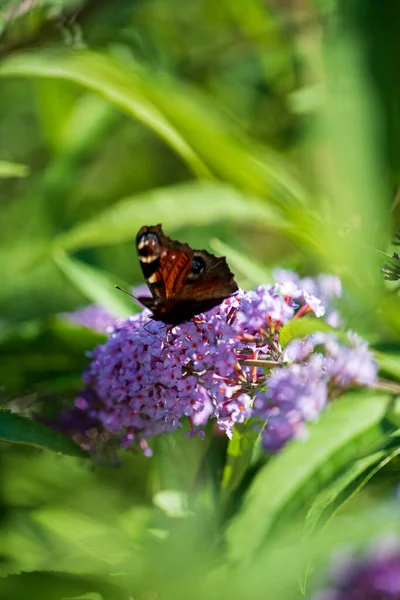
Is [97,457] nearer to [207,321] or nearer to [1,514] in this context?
[1,514]

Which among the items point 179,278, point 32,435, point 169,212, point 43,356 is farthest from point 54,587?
point 169,212

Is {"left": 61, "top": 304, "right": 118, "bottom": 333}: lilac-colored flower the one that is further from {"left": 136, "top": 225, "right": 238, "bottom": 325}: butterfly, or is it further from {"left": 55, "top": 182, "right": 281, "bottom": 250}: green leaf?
{"left": 136, "top": 225, "right": 238, "bottom": 325}: butterfly

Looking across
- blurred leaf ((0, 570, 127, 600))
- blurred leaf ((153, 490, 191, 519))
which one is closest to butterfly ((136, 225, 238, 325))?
blurred leaf ((153, 490, 191, 519))

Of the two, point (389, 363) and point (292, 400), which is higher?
point (389, 363)

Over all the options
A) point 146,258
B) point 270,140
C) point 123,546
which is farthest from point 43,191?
point 123,546

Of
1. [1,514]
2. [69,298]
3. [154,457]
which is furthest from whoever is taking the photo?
[69,298]

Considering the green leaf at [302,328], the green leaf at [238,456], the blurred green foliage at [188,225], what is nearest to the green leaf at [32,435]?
the blurred green foliage at [188,225]

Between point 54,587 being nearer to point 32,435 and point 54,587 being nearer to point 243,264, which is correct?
point 32,435

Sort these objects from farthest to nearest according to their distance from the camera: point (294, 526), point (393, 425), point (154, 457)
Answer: point (154, 457), point (393, 425), point (294, 526)
